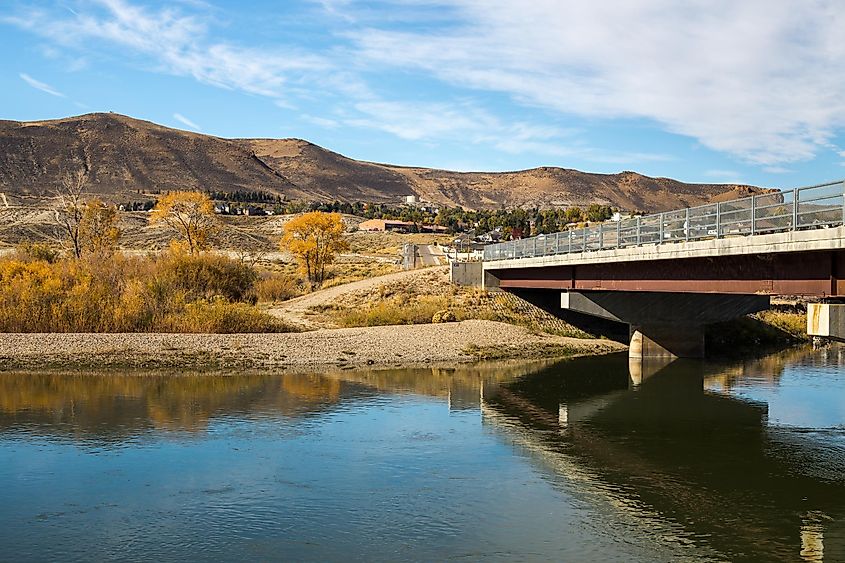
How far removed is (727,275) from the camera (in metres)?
24.7

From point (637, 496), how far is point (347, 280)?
47758 millimetres

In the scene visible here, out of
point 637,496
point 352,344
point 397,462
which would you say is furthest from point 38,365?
point 637,496

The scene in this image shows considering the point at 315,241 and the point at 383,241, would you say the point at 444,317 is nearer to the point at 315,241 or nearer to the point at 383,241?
the point at 315,241

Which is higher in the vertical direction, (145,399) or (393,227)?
(393,227)

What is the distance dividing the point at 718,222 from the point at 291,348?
65.3 ft

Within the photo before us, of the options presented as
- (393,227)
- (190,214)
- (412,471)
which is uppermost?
(393,227)

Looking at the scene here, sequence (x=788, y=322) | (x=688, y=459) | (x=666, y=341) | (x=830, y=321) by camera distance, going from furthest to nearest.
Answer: (x=788, y=322) < (x=666, y=341) < (x=688, y=459) < (x=830, y=321)

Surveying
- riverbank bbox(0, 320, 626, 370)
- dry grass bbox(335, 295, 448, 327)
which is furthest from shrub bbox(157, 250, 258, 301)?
riverbank bbox(0, 320, 626, 370)

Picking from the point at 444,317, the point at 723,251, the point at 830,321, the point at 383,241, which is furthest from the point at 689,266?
the point at 383,241

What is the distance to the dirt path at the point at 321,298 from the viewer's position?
47.6 meters

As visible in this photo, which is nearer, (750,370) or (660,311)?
(750,370)

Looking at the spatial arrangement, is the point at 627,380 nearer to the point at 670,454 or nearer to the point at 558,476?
the point at 670,454

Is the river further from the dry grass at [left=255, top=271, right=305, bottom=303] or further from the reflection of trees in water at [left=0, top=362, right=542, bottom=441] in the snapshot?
the dry grass at [left=255, top=271, right=305, bottom=303]

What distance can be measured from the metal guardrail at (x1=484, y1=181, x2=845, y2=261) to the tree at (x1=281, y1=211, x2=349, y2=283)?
110 ft
